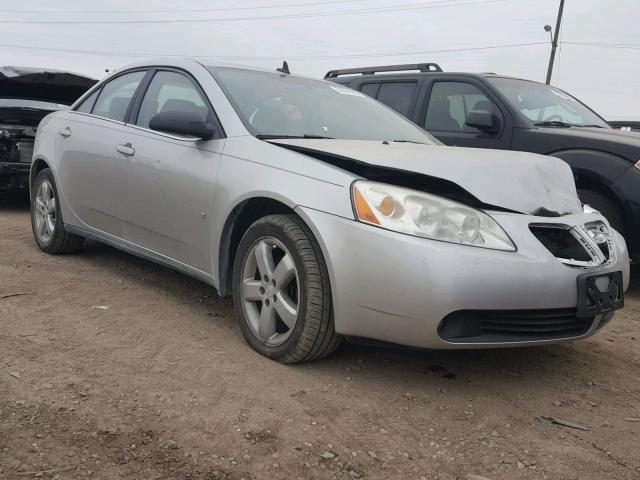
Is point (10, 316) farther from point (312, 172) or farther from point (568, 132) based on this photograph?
point (568, 132)

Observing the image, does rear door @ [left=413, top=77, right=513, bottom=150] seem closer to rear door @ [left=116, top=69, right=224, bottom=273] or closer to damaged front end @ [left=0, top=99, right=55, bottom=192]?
rear door @ [left=116, top=69, right=224, bottom=273]

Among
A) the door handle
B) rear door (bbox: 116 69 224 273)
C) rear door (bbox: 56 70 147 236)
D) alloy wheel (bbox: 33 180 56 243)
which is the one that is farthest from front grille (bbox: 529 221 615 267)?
alloy wheel (bbox: 33 180 56 243)

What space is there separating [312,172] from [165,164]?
3.89ft

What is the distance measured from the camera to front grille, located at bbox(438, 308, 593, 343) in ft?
8.92

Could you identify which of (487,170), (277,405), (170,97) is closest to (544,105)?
(487,170)

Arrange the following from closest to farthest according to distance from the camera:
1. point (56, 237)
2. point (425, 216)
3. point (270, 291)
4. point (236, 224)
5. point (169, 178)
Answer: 1. point (425, 216)
2. point (270, 291)
3. point (236, 224)
4. point (169, 178)
5. point (56, 237)

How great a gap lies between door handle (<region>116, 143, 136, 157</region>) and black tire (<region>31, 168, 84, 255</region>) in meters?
1.16

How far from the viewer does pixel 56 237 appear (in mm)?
5117

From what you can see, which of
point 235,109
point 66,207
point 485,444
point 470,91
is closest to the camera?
point 485,444

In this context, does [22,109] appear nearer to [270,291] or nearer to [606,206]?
[270,291]

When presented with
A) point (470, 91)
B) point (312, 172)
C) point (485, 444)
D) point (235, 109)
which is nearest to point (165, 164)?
point (235, 109)

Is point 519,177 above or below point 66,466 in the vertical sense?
above

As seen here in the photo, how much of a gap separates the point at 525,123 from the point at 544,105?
59 centimetres

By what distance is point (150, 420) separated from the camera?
8.21ft
